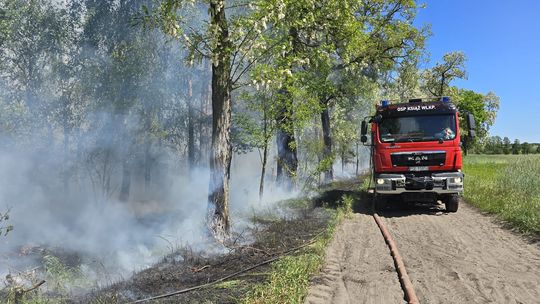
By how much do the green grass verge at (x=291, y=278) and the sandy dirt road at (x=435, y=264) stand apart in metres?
0.17

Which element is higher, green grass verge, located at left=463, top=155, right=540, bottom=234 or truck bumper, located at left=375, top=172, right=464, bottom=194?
truck bumper, located at left=375, top=172, right=464, bottom=194

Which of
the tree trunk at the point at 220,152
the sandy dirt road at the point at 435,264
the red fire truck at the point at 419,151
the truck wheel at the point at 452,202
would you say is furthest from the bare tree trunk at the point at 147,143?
the truck wheel at the point at 452,202

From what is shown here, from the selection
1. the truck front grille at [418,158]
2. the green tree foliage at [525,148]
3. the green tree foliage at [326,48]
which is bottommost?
the truck front grille at [418,158]

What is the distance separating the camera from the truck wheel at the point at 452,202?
12.5 metres

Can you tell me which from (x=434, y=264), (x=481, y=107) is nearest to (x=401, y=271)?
(x=434, y=264)

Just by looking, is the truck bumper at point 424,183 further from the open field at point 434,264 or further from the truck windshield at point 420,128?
the truck windshield at point 420,128

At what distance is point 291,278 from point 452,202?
824 centimetres

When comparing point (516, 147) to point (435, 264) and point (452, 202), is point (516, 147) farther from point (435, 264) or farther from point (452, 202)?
point (435, 264)

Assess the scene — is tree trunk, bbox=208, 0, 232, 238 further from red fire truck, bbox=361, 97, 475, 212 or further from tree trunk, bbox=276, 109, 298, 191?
tree trunk, bbox=276, 109, 298, 191

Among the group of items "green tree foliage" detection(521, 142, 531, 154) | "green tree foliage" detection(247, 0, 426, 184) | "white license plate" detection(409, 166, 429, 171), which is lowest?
"white license plate" detection(409, 166, 429, 171)

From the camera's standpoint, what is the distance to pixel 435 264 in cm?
729

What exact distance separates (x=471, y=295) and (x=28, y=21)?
2278 centimetres

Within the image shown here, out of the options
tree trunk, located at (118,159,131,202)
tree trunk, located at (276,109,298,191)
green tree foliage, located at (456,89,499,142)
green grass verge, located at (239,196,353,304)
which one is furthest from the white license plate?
green tree foliage, located at (456,89,499,142)

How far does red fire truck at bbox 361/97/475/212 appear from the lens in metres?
12.0
